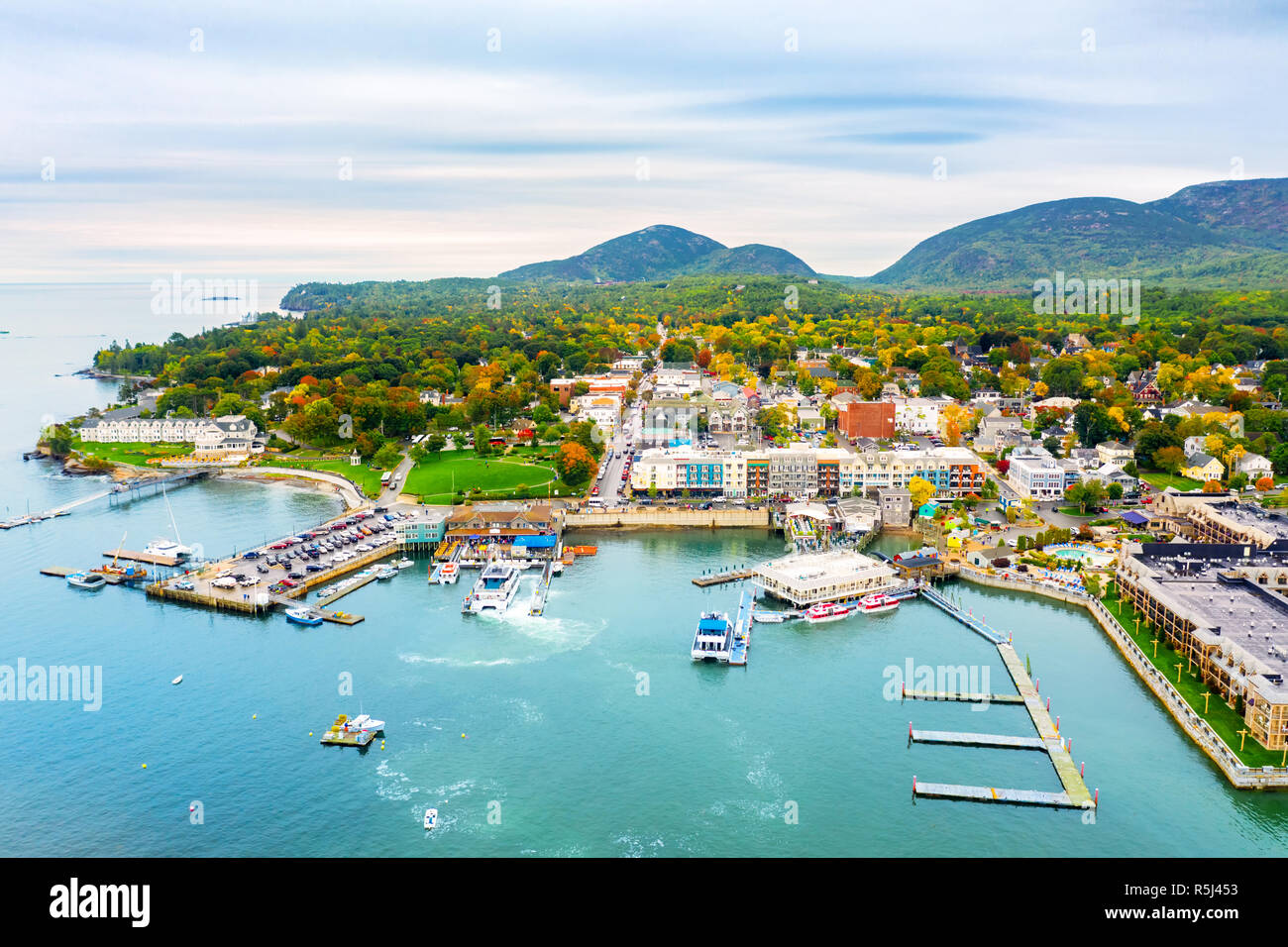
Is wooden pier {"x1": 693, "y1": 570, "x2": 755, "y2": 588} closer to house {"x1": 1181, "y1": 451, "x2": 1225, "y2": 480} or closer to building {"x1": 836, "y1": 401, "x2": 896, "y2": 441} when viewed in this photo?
house {"x1": 1181, "y1": 451, "x2": 1225, "y2": 480}

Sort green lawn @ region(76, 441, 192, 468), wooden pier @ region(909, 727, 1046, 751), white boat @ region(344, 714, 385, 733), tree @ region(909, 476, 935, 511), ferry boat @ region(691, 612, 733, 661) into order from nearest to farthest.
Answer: wooden pier @ region(909, 727, 1046, 751), white boat @ region(344, 714, 385, 733), ferry boat @ region(691, 612, 733, 661), tree @ region(909, 476, 935, 511), green lawn @ region(76, 441, 192, 468)

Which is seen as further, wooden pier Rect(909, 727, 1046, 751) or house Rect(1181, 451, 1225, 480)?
house Rect(1181, 451, 1225, 480)

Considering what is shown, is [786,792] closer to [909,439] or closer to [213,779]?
[213,779]

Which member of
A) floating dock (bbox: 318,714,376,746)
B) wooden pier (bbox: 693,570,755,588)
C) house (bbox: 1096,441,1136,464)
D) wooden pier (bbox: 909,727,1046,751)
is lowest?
wooden pier (bbox: 909,727,1046,751)

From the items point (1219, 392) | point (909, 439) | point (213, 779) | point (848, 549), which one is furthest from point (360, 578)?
point (1219, 392)

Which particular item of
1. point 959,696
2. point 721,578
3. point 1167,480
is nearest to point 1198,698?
point 959,696

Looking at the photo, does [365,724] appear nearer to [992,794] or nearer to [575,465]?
[992,794]

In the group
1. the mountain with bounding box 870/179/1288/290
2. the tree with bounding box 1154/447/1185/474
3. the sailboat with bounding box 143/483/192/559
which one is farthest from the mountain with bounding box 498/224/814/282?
the sailboat with bounding box 143/483/192/559
